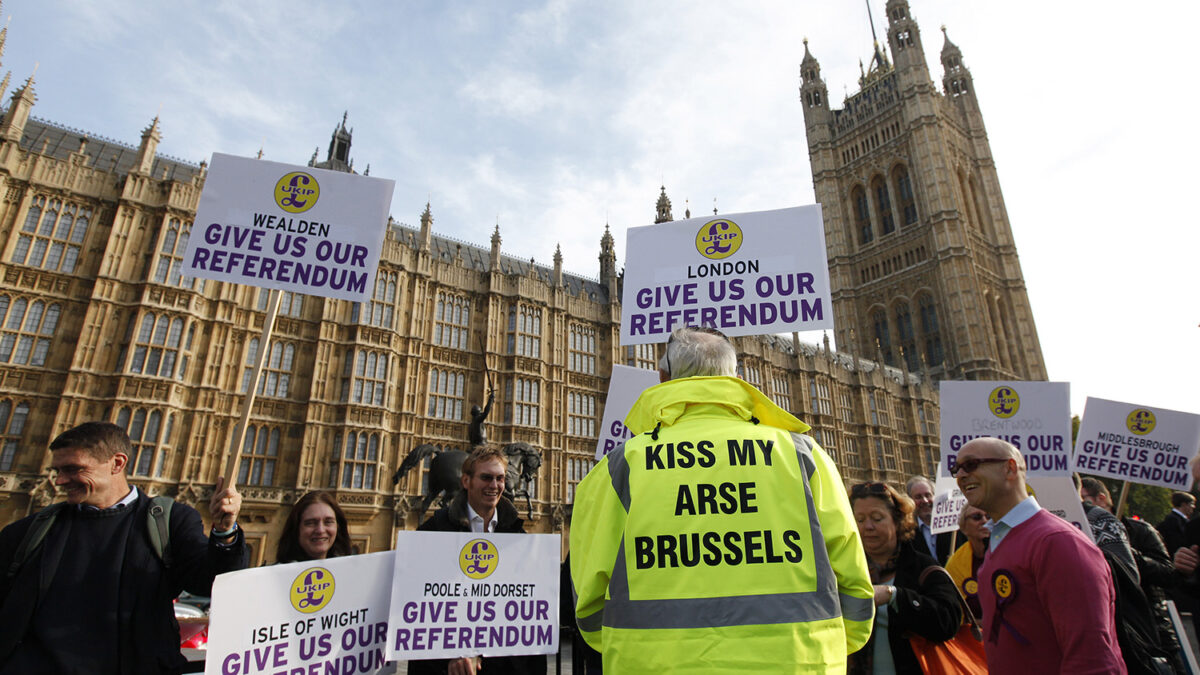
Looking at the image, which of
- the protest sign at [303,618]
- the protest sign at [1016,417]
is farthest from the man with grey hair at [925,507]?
the protest sign at [303,618]

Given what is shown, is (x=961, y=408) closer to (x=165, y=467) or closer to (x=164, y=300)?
(x=165, y=467)

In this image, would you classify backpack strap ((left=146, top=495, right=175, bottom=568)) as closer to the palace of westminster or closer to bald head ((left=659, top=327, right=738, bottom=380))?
bald head ((left=659, top=327, right=738, bottom=380))

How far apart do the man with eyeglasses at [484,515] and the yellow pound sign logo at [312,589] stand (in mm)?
709

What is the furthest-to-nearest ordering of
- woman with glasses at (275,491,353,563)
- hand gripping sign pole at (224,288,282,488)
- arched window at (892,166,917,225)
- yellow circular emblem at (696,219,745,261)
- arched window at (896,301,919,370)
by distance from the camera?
1. arched window at (892,166,917,225)
2. arched window at (896,301,919,370)
3. yellow circular emblem at (696,219,745,261)
4. woman with glasses at (275,491,353,563)
5. hand gripping sign pole at (224,288,282,488)

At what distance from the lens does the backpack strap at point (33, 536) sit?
2.70 meters

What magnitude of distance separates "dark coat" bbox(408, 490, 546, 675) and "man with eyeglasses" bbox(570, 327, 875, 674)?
1857 mm

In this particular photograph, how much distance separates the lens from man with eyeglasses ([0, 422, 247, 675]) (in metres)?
2.63

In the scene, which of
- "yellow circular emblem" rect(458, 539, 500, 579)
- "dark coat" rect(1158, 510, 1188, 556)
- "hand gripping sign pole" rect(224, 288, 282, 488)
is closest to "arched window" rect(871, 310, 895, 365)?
"dark coat" rect(1158, 510, 1188, 556)

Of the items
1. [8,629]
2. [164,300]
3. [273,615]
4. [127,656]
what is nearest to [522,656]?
[273,615]

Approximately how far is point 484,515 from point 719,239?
3623 mm

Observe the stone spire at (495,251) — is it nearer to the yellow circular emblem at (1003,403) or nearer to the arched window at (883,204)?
the yellow circular emblem at (1003,403)

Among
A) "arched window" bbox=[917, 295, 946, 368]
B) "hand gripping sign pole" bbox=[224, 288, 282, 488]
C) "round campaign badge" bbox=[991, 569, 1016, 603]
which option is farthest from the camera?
"arched window" bbox=[917, 295, 946, 368]

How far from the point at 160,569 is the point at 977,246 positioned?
67.6 meters

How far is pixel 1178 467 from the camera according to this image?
7867 millimetres
